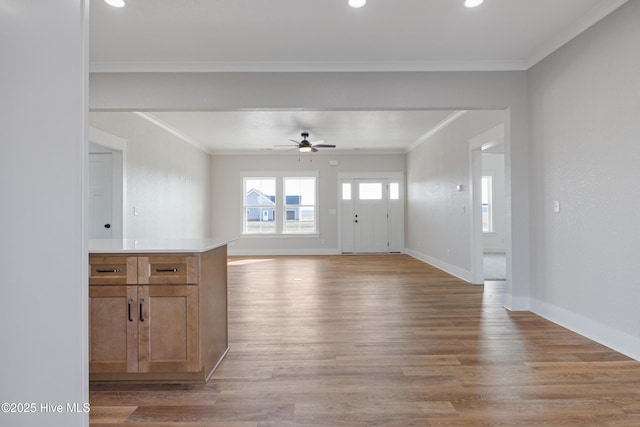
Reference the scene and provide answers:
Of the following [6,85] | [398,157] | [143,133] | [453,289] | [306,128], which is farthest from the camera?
[398,157]

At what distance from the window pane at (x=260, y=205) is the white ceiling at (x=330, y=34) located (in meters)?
5.53

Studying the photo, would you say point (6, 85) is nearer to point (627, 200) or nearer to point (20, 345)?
point (20, 345)

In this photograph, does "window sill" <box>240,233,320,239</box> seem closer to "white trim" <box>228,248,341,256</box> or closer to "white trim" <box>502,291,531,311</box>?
"white trim" <box>228,248,341,256</box>

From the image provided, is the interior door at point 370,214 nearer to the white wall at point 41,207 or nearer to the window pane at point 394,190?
the window pane at point 394,190

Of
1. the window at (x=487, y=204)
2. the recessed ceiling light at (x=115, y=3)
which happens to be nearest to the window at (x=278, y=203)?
the window at (x=487, y=204)

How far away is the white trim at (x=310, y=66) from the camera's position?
12.1ft

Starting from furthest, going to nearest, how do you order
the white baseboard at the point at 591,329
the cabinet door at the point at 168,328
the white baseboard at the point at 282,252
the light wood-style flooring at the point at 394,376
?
the white baseboard at the point at 282,252, the white baseboard at the point at 591,329, the cabinet door at the point at 168,328, the light wood-style flooring at the point at 394,376

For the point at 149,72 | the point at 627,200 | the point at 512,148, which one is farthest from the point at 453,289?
the point at 149,72

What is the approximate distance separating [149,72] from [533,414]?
4.39 m

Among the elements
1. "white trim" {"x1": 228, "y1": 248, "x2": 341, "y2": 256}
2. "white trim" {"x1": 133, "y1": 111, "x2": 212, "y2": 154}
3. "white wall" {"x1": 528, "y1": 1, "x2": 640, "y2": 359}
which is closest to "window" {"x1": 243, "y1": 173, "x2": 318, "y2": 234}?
"white trim" {"x1": 228, "y1": 248, "x2": 341, "y2": 256}

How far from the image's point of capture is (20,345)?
0.99 meters

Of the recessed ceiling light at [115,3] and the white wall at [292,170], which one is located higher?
the recessed ceiling light at [115,3]

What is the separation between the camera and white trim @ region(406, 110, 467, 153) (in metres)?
5.59

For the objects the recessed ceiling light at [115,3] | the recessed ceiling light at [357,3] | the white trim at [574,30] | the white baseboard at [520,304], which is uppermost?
the recessed ceiling light at [115,3]
